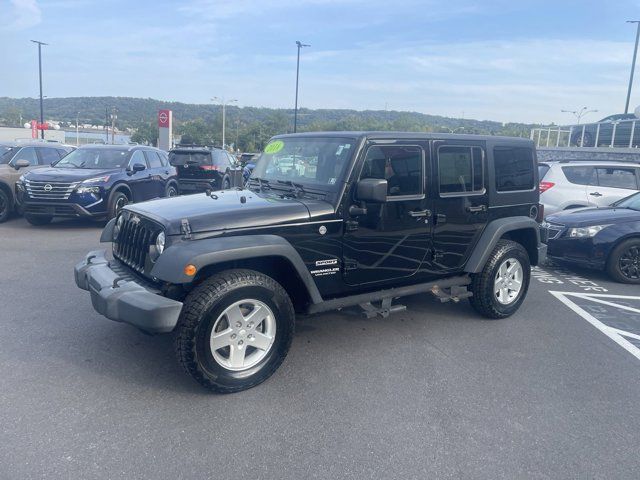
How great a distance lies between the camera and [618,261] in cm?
739

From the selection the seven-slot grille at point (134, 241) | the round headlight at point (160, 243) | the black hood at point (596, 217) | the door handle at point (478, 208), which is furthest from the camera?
the black hood at point (596, 217)

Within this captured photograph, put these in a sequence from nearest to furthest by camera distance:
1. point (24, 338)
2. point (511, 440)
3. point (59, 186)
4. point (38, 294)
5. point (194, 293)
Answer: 1. point (511, 440)
2. point (194, 293)
3. point (24, 338)
4. point (38, 294)
5. point (59, 186)

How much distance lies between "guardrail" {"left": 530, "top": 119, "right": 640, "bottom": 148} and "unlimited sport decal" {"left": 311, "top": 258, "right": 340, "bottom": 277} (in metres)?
24.8

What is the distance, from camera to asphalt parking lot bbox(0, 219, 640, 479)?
2957mm

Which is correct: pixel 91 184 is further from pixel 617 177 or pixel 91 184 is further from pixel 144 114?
pixel 144 114

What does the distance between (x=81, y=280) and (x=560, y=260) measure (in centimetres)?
664

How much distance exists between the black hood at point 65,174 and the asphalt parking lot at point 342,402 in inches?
184

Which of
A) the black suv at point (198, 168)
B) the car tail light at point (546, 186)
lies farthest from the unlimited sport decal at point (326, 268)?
the black suv at point (198, 168)

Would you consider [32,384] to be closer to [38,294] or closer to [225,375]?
[225,375]

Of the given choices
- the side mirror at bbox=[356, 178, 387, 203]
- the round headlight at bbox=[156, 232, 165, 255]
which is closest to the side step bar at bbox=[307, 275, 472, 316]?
the side mirror at bbox=[356, 178, 387, 203]

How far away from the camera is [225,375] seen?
3674 millimetres

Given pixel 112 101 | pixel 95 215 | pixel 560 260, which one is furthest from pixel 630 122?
pixel 112 101

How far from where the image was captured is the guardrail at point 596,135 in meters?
27.1

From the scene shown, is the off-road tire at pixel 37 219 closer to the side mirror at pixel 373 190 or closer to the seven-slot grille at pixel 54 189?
the seven-slot grille at pixel 54 189
